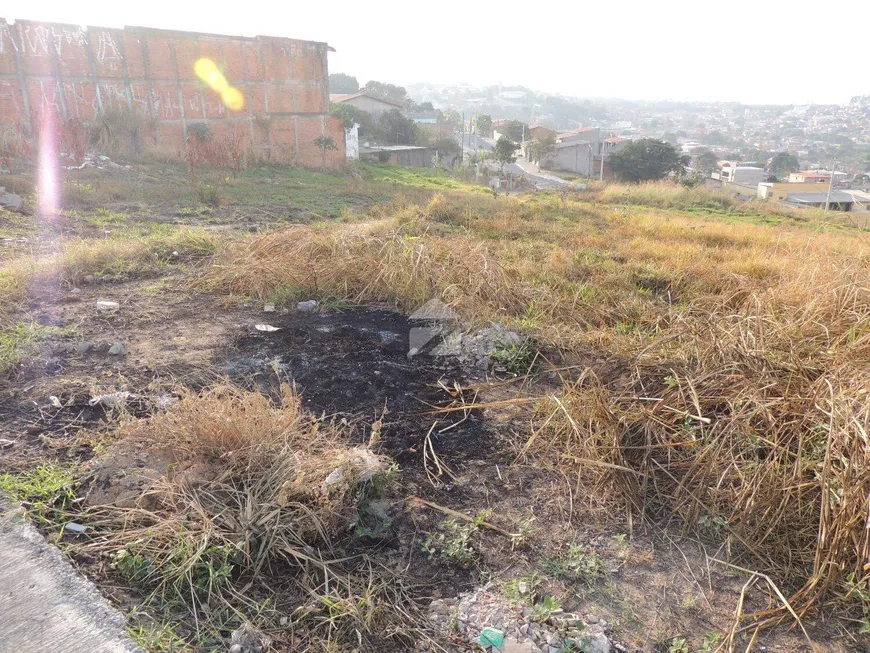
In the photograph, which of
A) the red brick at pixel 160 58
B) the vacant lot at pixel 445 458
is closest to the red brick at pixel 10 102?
the red brick at pixel 160 58

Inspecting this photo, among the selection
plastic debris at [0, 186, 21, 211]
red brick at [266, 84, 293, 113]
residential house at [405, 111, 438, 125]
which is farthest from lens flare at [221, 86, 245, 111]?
residential house at [405, 111, 438, 125]

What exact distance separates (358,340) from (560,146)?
49.5 meters

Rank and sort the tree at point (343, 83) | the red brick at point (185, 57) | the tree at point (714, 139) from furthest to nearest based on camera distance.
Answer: the tree at point (714, 139)
the tree at point (343, 83)
the red brick at point (185, 57)

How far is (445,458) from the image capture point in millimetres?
3076

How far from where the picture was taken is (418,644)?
6.63ft

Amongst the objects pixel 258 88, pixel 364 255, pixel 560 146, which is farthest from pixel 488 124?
pixel 364 255

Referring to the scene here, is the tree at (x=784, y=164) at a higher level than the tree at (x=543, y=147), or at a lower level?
lower

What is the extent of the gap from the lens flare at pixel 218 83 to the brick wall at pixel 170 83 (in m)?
0.20

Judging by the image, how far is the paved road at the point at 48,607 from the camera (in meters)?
1.86

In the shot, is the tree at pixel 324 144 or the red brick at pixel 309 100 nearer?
the red brick at pixel 309 100

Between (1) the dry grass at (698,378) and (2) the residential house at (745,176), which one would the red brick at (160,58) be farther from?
(2) the residential house at (745,176)

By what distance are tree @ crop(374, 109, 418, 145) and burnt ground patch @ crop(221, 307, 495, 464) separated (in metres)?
42.8

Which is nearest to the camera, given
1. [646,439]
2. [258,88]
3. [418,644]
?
[418,644]

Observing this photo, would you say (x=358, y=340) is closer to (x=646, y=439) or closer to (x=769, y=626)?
(x=646, y=439)
